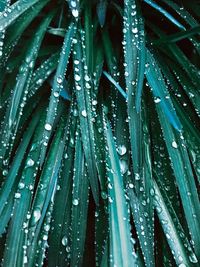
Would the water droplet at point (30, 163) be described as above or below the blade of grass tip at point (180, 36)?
below

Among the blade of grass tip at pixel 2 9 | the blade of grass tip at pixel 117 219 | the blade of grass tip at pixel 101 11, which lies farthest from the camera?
the blade of grass tip at pixel 101 11

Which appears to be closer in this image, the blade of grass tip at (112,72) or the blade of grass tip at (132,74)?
the blade of grass tip at (132,74)

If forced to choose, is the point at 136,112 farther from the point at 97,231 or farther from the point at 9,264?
the point at 9,264

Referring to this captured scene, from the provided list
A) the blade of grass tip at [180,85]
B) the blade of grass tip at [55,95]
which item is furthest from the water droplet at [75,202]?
the blade of grass tip at [180,85]

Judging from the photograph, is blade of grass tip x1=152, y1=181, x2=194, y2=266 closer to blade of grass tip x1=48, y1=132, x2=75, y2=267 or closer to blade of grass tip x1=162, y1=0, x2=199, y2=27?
blade of grass tip x1=48, y1=132, x2=75, y2=267

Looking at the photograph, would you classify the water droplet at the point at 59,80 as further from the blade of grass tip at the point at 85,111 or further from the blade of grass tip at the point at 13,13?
the blade of grass tip at the point at 13,13

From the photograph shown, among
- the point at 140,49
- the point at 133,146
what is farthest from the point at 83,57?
the point at 133,146

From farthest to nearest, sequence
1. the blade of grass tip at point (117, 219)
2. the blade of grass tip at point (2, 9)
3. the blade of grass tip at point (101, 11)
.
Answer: the blade of grass tip at point (101, 11) < the blade of grass tip at point (2, 9) < the blade of grass tip at point (117, 219)

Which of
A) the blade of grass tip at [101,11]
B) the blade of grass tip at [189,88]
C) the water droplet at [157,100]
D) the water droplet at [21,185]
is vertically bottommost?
the water droplet at [21,185]
